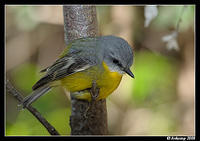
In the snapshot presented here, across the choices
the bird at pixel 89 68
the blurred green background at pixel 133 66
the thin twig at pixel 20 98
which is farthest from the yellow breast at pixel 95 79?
the blurred green background at pixel 133 66

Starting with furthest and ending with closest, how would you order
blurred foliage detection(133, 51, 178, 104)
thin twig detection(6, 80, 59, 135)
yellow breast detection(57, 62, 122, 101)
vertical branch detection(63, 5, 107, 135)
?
1. blurred foliage detection(133, 51, 178, 104)
2. vertical branch detection(63, 5, 107, 135)
3. yellow breast detection(57, 62, 122, 101)
4. thin twig detection(6, 80, 59, 135)

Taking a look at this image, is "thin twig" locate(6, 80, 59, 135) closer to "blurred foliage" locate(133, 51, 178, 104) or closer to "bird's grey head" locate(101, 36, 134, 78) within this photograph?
"bird's grey head" locate(101, 36, 134, 78)

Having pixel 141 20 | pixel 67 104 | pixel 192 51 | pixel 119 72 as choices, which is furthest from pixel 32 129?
pixel 192 51

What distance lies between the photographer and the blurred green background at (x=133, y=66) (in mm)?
3877

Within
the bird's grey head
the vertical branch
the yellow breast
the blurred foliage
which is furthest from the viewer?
the blurred foliage

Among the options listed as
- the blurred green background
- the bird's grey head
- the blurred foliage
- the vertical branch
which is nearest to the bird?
the bird's grey head

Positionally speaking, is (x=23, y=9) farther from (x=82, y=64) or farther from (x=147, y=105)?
(x=147, y=105)

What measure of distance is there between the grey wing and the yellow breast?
0.05 meters

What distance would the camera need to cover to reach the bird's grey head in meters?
2.40

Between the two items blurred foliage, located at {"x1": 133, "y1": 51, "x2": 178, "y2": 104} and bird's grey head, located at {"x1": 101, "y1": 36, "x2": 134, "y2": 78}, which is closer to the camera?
bird's grey head, located at {"x1": 101, "y1": 36, "x2": 134, "y2": 78}

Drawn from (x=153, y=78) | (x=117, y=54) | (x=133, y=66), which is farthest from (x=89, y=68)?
(x=153, y=78)

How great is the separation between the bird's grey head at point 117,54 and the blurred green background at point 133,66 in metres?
1.31

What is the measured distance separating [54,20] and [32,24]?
31cm

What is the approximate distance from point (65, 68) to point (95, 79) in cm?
30
